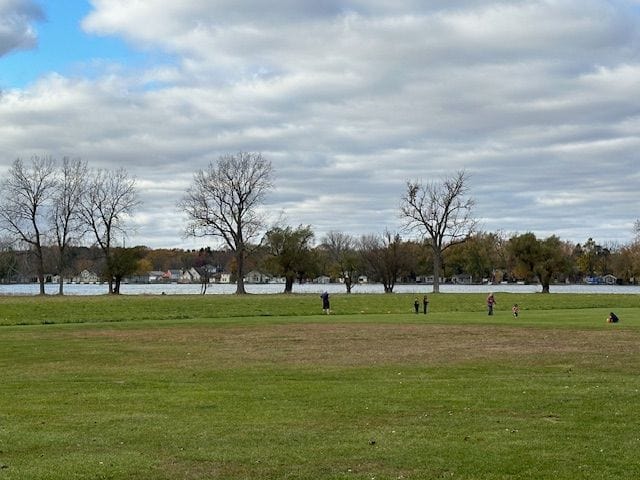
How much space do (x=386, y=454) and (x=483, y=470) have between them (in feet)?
4.78

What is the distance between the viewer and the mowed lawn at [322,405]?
1005 cm

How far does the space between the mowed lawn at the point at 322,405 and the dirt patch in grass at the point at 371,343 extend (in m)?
0.11

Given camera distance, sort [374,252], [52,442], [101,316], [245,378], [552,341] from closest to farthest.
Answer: [52,442] < [245,378] < [552,341] < [101,316] < [374,252]

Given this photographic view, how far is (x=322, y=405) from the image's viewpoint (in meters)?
14.8

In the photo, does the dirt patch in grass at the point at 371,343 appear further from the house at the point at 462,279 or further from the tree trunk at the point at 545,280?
the house at the point at 462,279

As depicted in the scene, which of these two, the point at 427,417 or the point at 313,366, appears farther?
the point at 313,366

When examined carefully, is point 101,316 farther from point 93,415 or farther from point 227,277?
point 227,277

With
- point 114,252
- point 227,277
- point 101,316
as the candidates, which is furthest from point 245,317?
point 227,277

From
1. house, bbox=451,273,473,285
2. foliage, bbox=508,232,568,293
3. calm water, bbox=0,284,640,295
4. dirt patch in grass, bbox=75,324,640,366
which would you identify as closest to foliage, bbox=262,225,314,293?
calm water, bbox=0,284,640,295

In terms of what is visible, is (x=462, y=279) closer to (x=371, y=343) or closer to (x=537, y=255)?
(x=537, y=255)

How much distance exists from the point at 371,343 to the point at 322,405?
44.7ft

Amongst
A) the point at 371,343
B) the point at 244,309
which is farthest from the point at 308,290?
the point at 371,343

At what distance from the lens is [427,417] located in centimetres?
1333

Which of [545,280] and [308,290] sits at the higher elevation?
[545,280]
